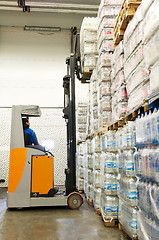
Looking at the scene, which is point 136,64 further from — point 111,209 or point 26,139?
point 26,139

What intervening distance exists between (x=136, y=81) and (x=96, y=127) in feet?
7.96

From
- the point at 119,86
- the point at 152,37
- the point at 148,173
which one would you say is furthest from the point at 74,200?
the point at 152,37

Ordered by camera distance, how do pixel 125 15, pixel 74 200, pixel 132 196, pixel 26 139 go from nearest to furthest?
1. pixel 132 196
2. pixel 125 15
3. pixel 74 200
4. pixel 26 139

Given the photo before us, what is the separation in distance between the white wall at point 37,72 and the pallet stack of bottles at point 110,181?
20.0 feet

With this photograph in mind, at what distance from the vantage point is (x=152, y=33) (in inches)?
92.5

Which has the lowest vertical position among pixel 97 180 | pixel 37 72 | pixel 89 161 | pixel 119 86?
pixel 97 180

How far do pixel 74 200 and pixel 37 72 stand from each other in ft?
21.4

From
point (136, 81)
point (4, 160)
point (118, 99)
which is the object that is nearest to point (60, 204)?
point (118, 99)

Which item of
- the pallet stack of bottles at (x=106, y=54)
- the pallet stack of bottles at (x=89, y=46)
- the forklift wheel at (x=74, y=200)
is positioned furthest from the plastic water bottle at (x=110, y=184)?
the pallet stack of bottles at (x=89, y=46)

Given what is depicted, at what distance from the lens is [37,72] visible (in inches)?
407

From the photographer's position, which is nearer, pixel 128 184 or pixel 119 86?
pixel 128 184

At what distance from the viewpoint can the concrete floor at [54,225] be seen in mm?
3362

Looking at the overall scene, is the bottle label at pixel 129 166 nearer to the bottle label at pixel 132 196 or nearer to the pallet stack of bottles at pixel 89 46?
the bottle label at pixel 132 196

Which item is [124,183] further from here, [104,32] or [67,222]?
[104,32]
